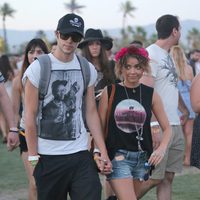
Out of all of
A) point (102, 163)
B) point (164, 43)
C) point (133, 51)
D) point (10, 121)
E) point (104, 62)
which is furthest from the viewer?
point (104, 62)

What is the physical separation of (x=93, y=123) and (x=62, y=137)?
34 centimetres

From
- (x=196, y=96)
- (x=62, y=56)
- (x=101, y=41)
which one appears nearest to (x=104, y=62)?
(x=101, y=41)

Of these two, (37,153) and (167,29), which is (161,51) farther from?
(37,153)

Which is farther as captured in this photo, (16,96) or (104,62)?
(104,62)

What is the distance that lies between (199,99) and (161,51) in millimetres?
1043

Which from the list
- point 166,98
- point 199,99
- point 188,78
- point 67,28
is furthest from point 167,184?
point 188,78

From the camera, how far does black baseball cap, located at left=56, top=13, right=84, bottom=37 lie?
450 cm

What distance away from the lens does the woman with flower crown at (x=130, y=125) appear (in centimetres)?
494

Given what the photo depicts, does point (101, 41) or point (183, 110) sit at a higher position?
point (101, 41)

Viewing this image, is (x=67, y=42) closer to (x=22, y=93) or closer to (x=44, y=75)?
(x=44, y=75)

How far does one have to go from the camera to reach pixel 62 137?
4.56 meters

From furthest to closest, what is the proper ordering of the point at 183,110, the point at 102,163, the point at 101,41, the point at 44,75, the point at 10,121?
the point at 183,110, the point at 101,41, the point at 10,121, the point at 102,163, the point at 44,75

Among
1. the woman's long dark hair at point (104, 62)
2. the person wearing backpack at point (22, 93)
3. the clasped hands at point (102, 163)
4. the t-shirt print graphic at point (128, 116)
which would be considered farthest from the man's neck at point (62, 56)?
the woman's long dark hair at point (104, 62)

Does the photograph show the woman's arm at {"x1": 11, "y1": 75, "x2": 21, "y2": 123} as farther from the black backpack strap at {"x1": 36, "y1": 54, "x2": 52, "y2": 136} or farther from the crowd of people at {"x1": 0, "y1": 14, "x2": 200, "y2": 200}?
the black backpack strap at {"x1": 36, "y1": 54, "x2": 52, "y2": 136}
